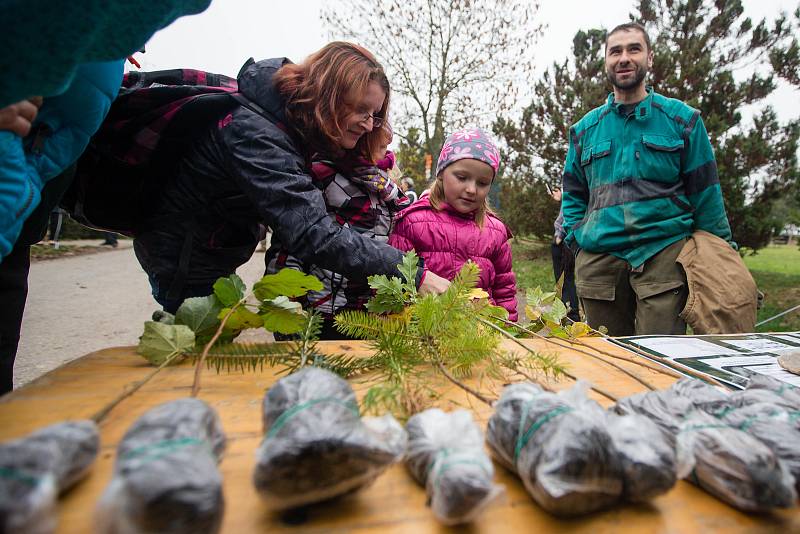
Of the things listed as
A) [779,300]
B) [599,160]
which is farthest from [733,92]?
[599,160]

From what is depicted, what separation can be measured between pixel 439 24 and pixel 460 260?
12389mm

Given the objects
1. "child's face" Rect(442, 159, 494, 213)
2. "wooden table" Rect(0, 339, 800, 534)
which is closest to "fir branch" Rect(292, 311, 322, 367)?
"wooden table" Rect(0, 339, 800, 534)

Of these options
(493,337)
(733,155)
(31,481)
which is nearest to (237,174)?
(493,337)

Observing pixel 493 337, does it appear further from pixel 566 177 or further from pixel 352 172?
pixel 566 177

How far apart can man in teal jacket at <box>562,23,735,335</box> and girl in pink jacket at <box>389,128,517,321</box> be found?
86cm

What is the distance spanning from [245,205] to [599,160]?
2.25 m

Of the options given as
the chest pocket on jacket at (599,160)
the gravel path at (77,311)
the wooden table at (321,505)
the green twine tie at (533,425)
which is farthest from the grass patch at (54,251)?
the green twine tie at (533,425)

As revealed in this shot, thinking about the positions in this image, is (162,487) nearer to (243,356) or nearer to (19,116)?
(243,356)

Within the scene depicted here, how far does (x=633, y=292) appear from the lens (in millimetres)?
2957

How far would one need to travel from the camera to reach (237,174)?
61.5 inches

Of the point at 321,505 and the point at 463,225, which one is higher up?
the point at 463,225

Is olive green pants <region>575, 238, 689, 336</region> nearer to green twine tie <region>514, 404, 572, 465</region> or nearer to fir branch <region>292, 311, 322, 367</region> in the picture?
fir branch <region>292, 311, 322, 367</region>

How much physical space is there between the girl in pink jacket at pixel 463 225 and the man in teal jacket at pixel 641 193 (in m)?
0.86

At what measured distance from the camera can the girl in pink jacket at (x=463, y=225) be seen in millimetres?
2277
